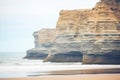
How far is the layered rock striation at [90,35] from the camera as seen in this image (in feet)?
110

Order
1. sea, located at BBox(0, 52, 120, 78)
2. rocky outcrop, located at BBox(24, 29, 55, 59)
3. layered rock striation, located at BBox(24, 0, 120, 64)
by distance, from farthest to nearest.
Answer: rocky outcrop, located at BBox(24, 29, 55, 59), layered rock striation, located at BBox(24, 0, 120, 64), sea, located at BBox(0, 52, 120, 78)

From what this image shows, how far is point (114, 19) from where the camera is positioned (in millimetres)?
34875

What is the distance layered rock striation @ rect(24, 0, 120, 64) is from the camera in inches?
1318

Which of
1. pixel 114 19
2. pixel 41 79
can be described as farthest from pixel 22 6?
pixel 114 19

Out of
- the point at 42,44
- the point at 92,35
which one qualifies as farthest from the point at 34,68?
the point at 42,44

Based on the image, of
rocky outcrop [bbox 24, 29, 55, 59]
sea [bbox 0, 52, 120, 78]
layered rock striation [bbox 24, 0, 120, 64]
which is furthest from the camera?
rocky outcrop [bbox 24, 29, 55, 59]

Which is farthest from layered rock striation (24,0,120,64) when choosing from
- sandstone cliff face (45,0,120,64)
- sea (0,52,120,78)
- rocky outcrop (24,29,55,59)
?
rocky outcrop (24,29,55,59)

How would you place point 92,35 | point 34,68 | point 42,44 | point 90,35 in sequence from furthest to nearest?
point 42,44 < point 90,35 < point 92,35 < point 34,68

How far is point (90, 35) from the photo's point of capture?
35.1m

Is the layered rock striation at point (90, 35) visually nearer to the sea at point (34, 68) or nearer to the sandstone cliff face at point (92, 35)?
the sandstone cliff face at point (92, 35)

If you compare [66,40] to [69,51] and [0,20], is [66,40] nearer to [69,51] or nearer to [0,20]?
[69,51]

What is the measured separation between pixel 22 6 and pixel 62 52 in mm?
12069

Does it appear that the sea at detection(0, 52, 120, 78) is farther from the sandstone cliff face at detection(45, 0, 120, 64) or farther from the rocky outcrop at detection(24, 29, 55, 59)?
the rocky outcrop at detection(24, 29, 55, 59)

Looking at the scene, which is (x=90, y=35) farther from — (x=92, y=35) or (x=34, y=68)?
(x=34, y=68)
